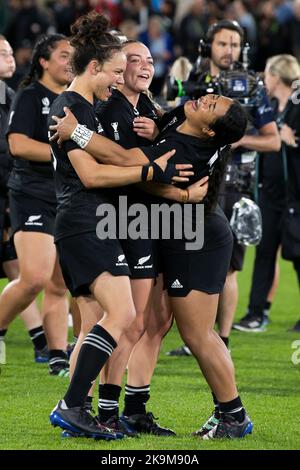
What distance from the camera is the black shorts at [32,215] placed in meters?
8.16

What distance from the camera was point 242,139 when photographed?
28.1ft

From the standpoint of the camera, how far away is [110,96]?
6332mm

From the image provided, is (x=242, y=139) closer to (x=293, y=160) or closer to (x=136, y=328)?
(x=293, y=160)

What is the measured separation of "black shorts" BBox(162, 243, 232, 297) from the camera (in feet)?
19.8

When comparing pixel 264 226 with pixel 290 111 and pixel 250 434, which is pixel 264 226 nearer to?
pixel 290 111

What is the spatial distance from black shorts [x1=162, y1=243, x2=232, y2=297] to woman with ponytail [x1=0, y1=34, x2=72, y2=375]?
2.15m

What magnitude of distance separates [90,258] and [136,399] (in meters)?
0.94

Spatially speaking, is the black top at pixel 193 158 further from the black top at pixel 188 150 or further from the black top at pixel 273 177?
the black top at pixel 273 177

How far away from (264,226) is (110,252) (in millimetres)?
4918

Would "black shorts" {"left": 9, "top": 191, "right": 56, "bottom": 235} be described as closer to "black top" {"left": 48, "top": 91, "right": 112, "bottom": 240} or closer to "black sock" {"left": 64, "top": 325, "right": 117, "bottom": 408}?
"black top" {"left": 48, "top": 91, "right": 112, "bottom": 240}

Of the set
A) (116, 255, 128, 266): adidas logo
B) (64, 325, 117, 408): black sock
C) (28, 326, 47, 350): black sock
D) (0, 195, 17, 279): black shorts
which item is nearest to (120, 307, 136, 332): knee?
(64, 325, 117, 408): black sock

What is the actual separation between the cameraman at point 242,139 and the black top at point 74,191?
2691mm

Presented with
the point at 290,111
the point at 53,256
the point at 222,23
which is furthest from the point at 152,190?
the point at 290,111
